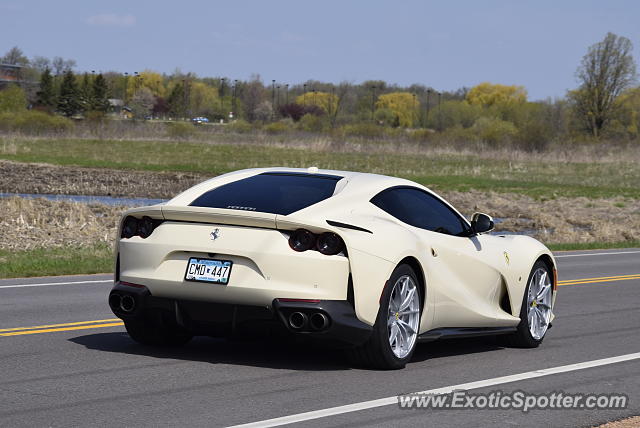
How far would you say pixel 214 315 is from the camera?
26.0 feet

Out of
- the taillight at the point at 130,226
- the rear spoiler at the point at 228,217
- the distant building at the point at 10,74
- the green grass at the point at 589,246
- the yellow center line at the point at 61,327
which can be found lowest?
the green grass at the point at 589,246

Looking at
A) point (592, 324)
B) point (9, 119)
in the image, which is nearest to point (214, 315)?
point (592, 324)

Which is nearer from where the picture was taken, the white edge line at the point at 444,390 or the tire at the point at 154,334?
the white edge line at the point at 444,390

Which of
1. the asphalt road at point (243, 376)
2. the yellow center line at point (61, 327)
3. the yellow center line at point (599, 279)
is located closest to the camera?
the asphalt road at point (243, 376)

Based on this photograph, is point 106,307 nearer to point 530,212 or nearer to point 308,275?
point 308,275

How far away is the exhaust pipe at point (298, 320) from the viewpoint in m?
7.74

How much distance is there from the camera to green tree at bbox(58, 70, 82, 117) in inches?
5778

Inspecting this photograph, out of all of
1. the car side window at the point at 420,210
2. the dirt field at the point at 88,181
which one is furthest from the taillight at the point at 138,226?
the dirt field at the point at 88,181

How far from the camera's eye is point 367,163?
204 ft

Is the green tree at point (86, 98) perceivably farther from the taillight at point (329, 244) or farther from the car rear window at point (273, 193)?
the taillight at point (329, 244)

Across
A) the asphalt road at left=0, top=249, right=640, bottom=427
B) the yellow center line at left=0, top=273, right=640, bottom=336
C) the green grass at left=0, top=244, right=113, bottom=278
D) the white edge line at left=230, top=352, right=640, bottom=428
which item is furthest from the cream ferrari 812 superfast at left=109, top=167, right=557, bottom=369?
the green grass at left=0, top=244, right=113, bottom=278

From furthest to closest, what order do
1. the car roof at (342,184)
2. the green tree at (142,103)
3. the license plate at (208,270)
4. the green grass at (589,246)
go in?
1. the green tree at (142,103)
2. the green grass at (589,246)
3. the car roof at (342,184)
4. the license plate at (208,270)

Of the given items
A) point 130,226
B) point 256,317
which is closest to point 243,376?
point 256,317

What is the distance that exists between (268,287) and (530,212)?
1269 inches
